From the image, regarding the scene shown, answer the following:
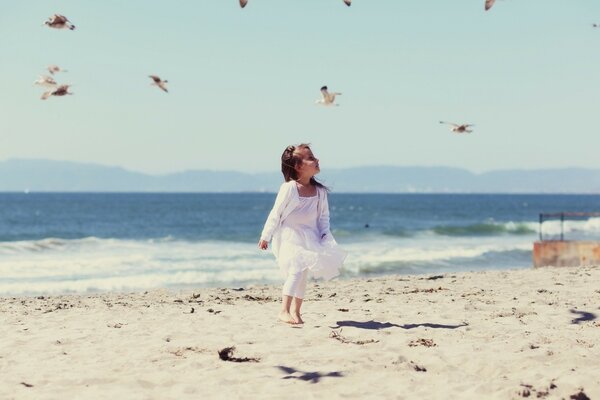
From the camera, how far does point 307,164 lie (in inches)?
293

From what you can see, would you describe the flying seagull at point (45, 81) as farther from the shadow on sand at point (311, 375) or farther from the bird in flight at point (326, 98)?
the shadow on sand at point (311, 375)

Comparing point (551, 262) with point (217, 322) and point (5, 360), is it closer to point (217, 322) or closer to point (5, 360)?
point (217, 322)

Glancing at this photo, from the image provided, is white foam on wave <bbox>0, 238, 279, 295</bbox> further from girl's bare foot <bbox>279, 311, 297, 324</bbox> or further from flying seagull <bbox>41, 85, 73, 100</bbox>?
girl's bare foot <bbox>279, 311, 297, 324</bbox>

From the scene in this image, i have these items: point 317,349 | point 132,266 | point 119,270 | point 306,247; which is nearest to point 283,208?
point 306,247

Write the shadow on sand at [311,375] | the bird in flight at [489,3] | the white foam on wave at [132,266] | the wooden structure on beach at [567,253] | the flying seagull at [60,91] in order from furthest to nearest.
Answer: the white foam on wave at [132,266] → the wooden structure on beach at [567,253] → the flying seagull at [60,91] → the bird in flight at [489,3] → the shadow on sand at [311,375]

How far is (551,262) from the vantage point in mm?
17562

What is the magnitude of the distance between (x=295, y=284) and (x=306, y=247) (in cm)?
36

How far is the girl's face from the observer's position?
744cm

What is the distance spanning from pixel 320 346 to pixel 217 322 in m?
1.71

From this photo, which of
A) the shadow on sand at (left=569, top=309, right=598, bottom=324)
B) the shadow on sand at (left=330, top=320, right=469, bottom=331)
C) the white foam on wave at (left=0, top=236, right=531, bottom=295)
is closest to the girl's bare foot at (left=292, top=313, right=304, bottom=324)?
the shadow on sand at (left=330, top=320, right=469, bottom=331)

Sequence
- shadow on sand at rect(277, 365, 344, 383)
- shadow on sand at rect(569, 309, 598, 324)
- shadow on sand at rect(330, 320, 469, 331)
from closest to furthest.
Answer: shadow on sand at rect(277, 365, 344, 383) → shadow on sand at rect(330, 320, 469, 331) → shadow on sand at rect(569, 309, 598, 324)

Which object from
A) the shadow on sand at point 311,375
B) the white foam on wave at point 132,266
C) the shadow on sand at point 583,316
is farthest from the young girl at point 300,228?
the white foam on wave at point 132,266

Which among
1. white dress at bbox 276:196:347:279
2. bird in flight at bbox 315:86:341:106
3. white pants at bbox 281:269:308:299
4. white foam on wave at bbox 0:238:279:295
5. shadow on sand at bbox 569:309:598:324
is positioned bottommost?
white foam on wave at bbox 0:238:279:295

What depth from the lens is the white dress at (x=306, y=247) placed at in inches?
287
